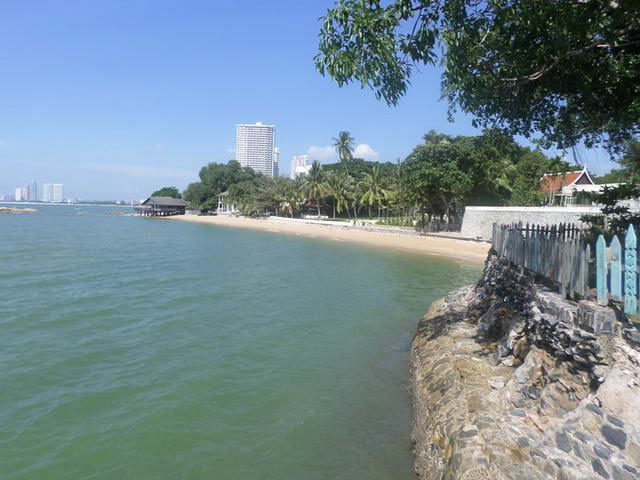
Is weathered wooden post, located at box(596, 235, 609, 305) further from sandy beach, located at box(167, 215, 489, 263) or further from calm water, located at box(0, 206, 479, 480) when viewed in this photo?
sandy beach, located at box(167, 215, 489, 263)

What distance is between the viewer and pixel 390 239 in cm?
4181

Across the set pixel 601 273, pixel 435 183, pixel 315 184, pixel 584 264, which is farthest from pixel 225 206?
pixel 601 273

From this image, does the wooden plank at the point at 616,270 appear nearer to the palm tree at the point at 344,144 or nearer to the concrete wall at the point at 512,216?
the concrete wall at the point at 512,216

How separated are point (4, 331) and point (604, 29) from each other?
14.8 meters

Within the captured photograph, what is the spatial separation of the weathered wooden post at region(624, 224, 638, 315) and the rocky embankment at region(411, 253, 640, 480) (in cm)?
23

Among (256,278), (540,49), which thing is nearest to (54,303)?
(256,278)

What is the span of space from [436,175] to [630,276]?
3230 centimetres

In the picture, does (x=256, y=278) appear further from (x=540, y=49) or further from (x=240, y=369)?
(x=540, y=49)

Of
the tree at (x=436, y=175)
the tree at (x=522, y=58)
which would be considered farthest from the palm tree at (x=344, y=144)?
the tree at (x=522, y=58)

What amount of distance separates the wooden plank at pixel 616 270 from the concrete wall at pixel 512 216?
1909 cm

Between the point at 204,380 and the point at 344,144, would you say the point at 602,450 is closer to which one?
the point at 204,380

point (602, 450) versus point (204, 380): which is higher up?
point (602, 450)

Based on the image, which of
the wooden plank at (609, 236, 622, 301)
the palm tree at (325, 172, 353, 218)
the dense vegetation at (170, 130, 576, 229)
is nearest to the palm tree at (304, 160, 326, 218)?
the dense vegetation at (170, 130, 576, 229)

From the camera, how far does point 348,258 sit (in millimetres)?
29531
